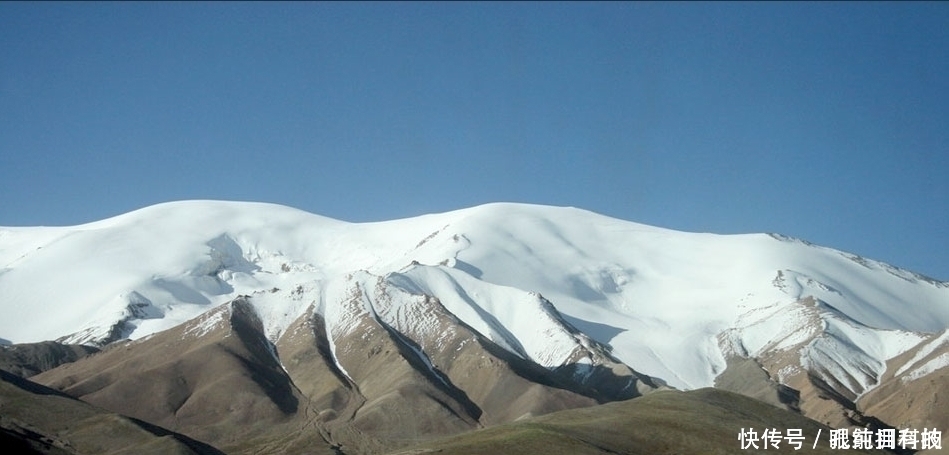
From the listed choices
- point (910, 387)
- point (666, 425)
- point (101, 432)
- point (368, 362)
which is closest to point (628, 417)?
point (666, 425)

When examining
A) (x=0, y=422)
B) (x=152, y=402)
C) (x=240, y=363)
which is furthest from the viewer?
(x=240, y=363)

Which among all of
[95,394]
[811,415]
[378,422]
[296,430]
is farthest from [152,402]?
[811,415]

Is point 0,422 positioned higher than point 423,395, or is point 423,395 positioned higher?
point 423,395

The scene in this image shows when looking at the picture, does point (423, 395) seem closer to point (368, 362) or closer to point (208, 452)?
point (368, 362)

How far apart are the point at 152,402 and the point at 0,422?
213 feet

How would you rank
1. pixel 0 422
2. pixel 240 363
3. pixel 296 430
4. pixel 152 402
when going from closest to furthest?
pixel 0 422
pixel 296 430
pixel 152 402
pixel 240 363

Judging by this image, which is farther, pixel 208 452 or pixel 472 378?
pixel 472 378

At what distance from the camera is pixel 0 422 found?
4306 inches

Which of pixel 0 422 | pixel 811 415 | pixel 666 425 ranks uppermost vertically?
pixel 811 415

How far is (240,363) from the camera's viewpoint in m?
187

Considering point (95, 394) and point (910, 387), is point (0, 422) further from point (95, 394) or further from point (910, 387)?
point (910, 387)

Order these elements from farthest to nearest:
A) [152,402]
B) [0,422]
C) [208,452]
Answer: [152,402] < [208,452] < [0,422]

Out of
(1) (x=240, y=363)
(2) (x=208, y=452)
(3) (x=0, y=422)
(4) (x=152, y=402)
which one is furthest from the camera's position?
(1) (x=240, y=363)

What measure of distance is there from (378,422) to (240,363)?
35.0m
